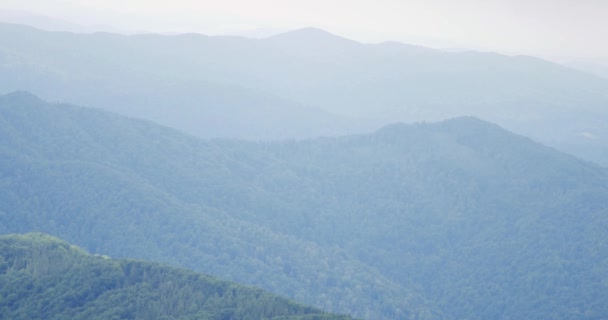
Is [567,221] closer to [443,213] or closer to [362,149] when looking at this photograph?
[443,213]

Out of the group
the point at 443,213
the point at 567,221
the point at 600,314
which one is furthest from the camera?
the point at 443,213

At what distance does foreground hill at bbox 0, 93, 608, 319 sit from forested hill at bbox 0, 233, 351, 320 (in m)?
23.6

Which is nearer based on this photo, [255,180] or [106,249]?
[106,249]

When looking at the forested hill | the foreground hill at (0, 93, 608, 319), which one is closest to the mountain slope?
the foreground hill at (0, 93, 608, 319)

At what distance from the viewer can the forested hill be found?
38.8m

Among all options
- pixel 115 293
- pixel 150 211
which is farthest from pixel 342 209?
pixel 115 293

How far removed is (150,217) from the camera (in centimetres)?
7456

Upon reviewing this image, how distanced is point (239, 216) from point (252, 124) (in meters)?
83.2

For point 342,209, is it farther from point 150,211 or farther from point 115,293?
point 115,293

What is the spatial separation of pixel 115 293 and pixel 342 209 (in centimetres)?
5523

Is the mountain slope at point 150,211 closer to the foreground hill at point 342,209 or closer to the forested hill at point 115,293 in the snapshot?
the foreground hill at point 342,209

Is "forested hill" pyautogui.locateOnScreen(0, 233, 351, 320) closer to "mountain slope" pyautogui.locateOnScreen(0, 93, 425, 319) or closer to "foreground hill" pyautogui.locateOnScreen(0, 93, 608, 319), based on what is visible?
"mountain slope" pyautogui.locateOnScreen(0, 93, 425, 319)

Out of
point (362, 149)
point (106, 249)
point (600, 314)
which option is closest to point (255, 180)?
point (362, 149)

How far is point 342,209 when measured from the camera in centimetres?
9375
